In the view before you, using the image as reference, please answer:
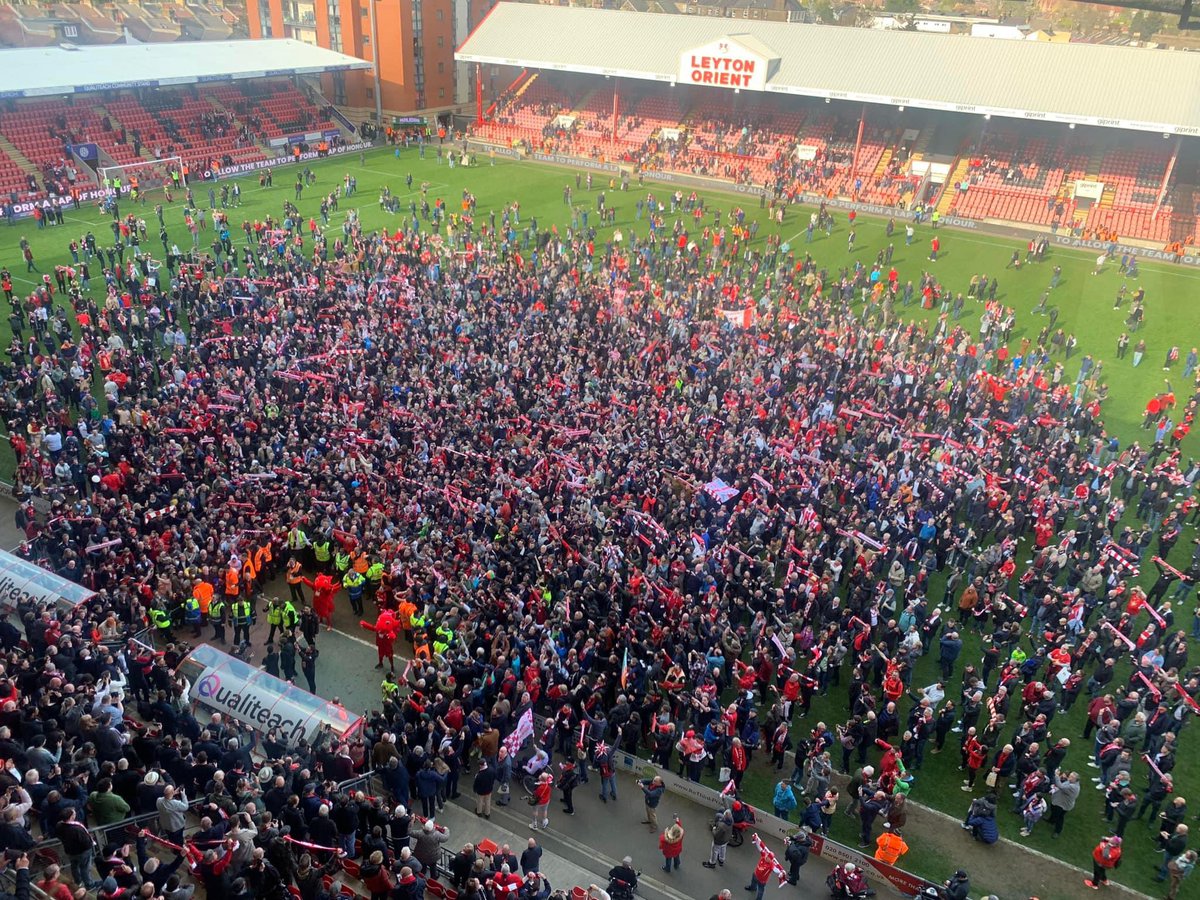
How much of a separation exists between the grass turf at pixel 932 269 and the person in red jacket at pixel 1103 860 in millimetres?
379

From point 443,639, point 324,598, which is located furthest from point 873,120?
point 443,639

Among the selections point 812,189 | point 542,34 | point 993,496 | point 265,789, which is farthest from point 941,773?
point 542,34

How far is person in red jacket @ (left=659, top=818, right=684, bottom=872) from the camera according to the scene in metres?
11.9

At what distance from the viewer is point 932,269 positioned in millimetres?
38188

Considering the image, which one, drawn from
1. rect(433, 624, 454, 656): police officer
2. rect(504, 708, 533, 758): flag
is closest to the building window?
rect(433, 624, 454, 656): police officer

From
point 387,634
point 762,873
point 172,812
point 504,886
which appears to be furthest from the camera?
point 387,634

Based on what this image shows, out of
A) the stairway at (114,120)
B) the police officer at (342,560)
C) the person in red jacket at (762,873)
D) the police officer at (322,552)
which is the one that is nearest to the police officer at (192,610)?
the police officer at (322,552)

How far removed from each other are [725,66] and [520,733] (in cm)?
4606

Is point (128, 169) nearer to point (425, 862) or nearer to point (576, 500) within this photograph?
point (576, 500)

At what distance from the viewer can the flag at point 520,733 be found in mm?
13188

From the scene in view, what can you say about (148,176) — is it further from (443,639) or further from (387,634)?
(443,639)

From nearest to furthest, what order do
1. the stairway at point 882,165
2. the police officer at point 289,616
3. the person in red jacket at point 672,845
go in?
the person in red jacket at point 672,845 → the police officer at point 289,616 → the stairway at point 882,165

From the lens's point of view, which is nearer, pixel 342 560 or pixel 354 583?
pixel 354 583

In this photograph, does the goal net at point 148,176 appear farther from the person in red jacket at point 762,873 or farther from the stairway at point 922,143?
the person in red jacket at point 762,873
